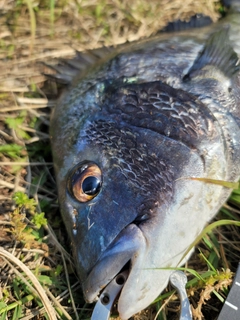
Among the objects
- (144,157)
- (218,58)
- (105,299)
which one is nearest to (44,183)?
(144,157)

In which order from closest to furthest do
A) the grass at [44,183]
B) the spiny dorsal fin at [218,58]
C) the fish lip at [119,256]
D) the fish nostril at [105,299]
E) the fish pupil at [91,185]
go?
1. the fish lip at [119,256]
2. the fish nostril at [105,299]
3. the fish pupil at [91,185]
4. the grass at [44,183]
5. the spiny dorsal fin at [218,58]

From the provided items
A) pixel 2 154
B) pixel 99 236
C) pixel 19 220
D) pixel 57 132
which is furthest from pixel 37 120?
pixel 99 236

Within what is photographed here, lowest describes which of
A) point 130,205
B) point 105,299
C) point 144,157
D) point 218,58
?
point 105,299

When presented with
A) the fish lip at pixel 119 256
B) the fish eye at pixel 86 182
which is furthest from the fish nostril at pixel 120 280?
the fish eye at pixel 86 182

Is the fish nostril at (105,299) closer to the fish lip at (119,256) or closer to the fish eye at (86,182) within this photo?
the fish lip at (119,256)

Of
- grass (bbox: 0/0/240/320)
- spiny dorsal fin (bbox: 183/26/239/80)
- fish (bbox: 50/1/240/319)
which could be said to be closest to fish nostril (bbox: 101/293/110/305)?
fish (bbox: 50/1/240/319)

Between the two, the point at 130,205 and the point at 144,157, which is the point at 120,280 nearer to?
the point at 130,205
